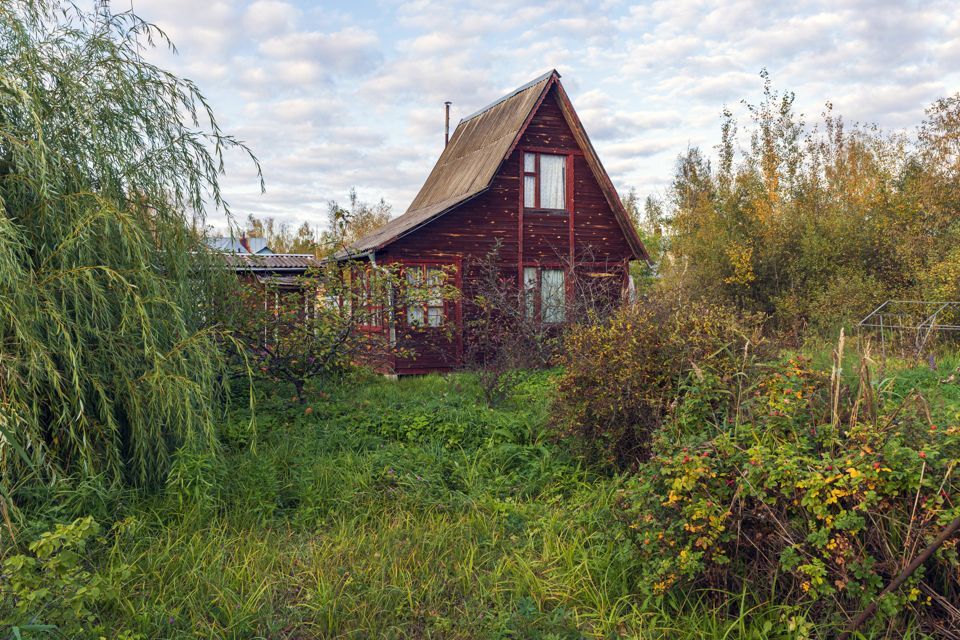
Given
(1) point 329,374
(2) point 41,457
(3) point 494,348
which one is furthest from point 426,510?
(3) point 494,348

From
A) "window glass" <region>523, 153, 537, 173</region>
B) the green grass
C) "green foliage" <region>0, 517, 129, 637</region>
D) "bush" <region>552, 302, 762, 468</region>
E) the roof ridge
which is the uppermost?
the roof ridge

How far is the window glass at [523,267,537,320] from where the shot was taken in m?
13.9

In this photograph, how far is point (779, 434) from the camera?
148 inches

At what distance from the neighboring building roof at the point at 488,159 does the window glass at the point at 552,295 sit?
205 centimetres

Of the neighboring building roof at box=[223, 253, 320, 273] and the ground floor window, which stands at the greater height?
the neighboring building roof at box=[223, 253, 320, 273]

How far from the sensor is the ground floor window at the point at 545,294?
14164mm

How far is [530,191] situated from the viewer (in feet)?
50.2

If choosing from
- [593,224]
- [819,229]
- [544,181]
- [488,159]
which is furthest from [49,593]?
[819,229]

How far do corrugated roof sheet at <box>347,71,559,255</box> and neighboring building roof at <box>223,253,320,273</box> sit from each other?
4.85 feet

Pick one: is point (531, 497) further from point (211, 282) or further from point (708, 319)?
point (211, 282)

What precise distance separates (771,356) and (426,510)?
9.52 ft

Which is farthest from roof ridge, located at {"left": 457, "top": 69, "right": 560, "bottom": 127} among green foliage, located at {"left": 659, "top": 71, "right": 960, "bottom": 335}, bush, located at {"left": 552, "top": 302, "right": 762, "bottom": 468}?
bush, located at {"left": 552, "top": 302, "right": 762, "bottom": 468}

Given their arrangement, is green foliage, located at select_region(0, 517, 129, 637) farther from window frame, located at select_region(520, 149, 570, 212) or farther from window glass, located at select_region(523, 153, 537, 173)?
window glass, located at select_region(523, 153, 537, 173)

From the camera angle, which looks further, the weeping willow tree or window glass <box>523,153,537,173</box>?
window glass <box>523,153,537,173</box>
